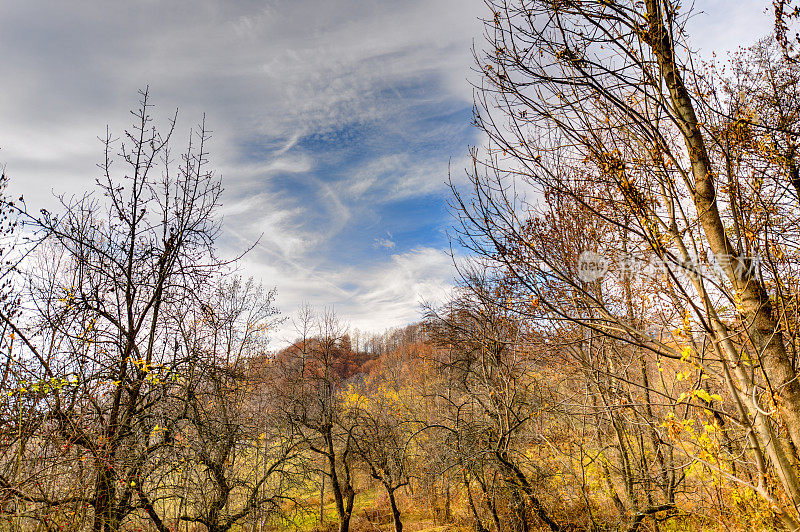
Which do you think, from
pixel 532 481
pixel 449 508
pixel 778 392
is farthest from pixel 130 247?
pixel 449 508

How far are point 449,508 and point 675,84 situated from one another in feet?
50.6

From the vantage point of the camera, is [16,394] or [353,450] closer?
[16,394]

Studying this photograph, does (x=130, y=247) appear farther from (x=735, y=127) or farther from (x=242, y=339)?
(x=242, y=339)

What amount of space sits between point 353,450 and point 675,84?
13.5m

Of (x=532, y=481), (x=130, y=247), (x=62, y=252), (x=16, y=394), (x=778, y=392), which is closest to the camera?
(x=778, y=392)

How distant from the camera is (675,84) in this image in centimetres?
224

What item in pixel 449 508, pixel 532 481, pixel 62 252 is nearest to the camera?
pixel 532 481

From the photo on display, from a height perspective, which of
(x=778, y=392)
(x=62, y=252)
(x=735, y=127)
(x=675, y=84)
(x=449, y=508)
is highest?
(x=62, y=252)

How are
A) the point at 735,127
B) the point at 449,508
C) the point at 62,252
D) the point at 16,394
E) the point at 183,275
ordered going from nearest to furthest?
the point at 735,127, the point at 16,394, the point at 183,275, the point at 62,252, the point at 449,508

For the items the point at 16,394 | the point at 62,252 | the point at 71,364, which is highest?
the point at 62,252

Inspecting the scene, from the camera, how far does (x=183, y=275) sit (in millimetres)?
5902

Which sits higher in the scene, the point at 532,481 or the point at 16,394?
the point at 16,394

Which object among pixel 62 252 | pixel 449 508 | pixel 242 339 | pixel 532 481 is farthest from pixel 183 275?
pixel 449 508

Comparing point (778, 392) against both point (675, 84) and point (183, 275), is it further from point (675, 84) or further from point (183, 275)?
point (183, 275)
